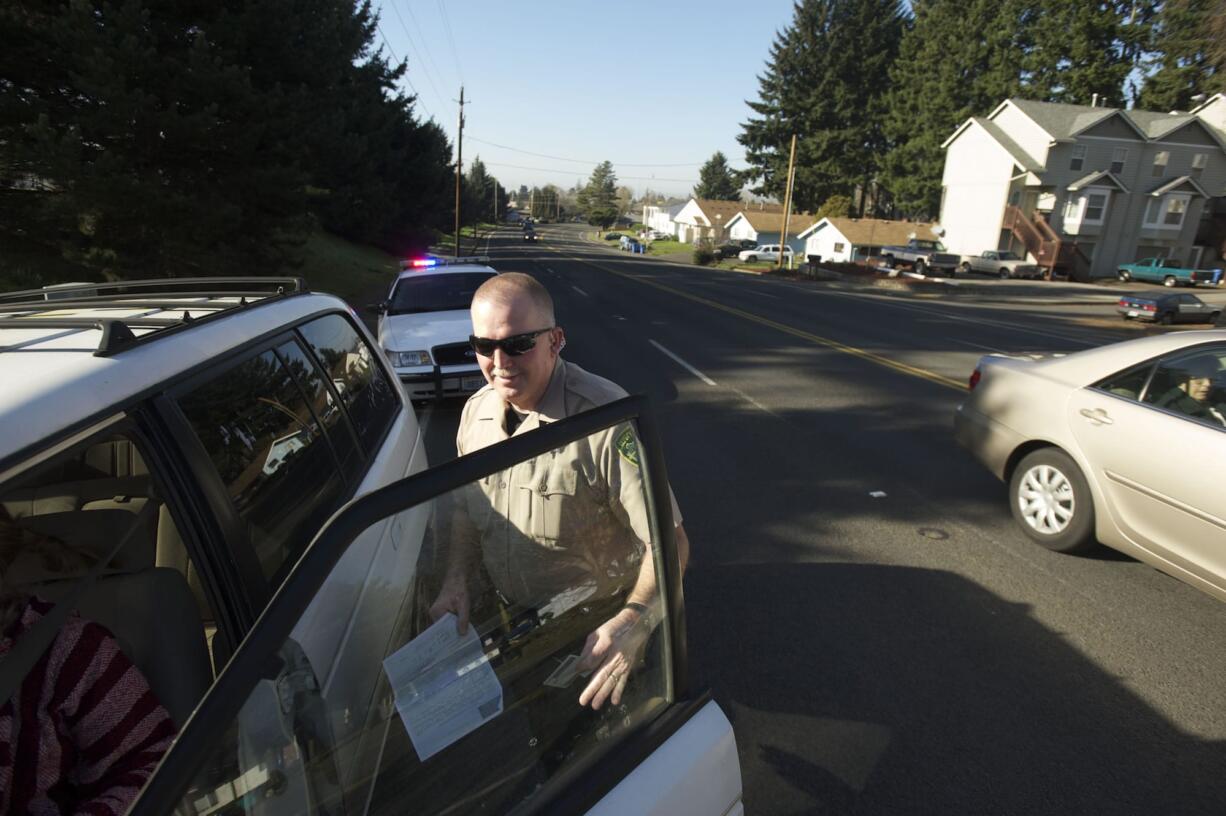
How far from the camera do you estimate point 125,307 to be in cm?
255

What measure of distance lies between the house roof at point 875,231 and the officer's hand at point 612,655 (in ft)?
205

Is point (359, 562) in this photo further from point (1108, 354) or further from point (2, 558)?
point (1108, 354)

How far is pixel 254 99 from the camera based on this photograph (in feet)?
36.1

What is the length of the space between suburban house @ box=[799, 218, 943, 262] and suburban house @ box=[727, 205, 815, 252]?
11.3 metres

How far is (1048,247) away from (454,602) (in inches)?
2048

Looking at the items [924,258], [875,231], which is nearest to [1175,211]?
[924,258]

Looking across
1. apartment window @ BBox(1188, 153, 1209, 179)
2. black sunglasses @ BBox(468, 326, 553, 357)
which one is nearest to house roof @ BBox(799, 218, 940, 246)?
apartment window @ BBox(1188, 153, 1209, 179)

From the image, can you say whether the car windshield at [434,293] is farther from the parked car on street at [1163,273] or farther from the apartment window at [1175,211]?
the apartment window at [1175,211]

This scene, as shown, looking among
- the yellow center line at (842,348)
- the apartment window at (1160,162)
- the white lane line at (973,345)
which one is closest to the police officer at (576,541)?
the yellow center line at (842,348)

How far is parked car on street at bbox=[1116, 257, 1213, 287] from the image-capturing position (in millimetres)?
39438

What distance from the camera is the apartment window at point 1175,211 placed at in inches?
1779

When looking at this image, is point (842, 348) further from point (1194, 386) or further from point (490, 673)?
point (490, 673)

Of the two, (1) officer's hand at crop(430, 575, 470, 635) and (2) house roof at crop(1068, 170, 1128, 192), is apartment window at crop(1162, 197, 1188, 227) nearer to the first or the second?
(2) house roof at crop(1068, 170, 1128, 192)

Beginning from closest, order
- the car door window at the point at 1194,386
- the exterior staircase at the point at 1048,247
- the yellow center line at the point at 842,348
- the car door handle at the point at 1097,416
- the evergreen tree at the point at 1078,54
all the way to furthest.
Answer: the car door window at the point at 1194,386 < the car door handle at the point at 1097,416 < the yellow center line at the point at 842,348 < the exterior staircase at the point at 1048,247 < the evergreen tree at the point at 1078,54
